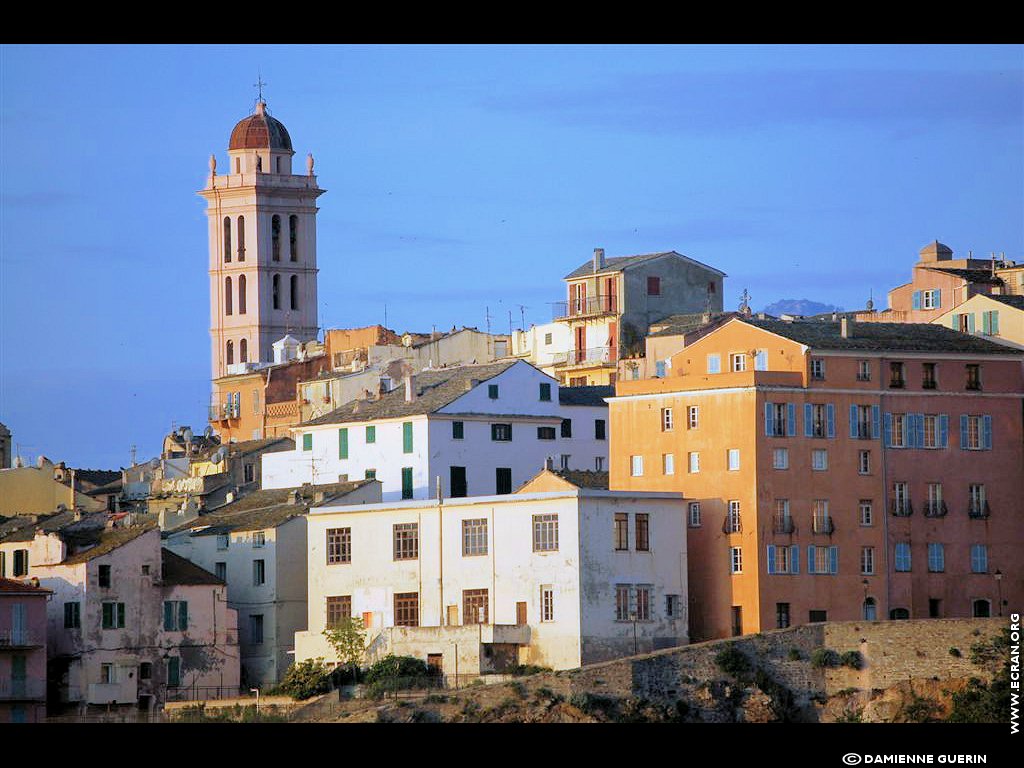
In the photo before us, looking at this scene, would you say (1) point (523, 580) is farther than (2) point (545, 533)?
Yes

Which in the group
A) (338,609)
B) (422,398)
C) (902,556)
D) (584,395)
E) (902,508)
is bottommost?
(338,609)

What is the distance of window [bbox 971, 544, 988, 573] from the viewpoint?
63.0 metres

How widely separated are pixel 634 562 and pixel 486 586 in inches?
162

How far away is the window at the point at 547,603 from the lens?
58.2 meters

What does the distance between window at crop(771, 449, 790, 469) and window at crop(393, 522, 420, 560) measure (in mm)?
9804

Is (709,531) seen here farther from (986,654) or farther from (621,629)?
(986,654)

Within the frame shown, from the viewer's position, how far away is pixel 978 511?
208 ft

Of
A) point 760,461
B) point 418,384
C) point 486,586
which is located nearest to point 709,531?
point 760,461

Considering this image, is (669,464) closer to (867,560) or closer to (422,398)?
(867,560)

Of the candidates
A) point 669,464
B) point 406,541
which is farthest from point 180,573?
point 669,464

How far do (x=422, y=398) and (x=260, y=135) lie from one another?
4485cm

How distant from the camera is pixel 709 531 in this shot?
2397 inches
